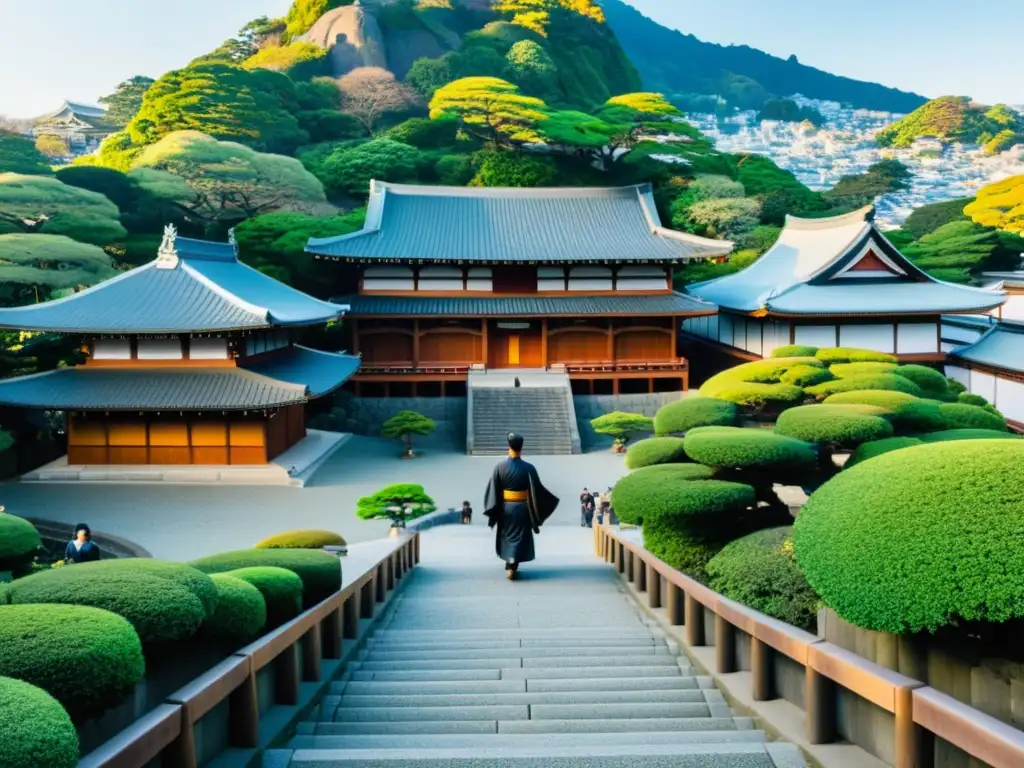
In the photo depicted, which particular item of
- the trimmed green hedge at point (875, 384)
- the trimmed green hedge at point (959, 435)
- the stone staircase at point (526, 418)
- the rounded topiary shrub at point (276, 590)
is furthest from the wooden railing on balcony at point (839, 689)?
the stone staircase at point (526, 418)

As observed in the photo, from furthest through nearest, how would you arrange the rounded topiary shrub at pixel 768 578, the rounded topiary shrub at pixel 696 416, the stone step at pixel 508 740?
the rounded topiary shrub at pixel 696 416
the rounded topiary shrub at pixel 768 578
the stone step at pixel 508 740

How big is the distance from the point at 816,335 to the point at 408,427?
15225 mm

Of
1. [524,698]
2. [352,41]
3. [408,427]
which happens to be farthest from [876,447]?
[352,41]

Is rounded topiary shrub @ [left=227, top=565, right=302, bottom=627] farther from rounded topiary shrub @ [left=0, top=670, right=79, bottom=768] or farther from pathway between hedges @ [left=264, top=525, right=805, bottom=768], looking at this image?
rounded topiary shrub @ [left=0, top=670, right=79, bottom=768]

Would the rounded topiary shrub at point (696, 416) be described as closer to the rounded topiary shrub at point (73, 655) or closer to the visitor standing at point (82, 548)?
the visitor standing at point (82, 548)

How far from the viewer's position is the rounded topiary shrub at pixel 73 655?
12.0 ft

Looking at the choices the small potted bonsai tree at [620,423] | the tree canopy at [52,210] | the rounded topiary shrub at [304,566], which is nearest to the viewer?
the rounded topiary shrub at [304,566]

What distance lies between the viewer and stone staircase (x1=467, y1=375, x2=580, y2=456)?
2906 centimetres

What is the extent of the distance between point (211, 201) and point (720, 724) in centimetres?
4835

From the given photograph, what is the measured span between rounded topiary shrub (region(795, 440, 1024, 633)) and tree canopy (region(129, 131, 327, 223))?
45.1 m

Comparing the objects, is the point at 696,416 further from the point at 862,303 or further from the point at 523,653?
the point at 862,303

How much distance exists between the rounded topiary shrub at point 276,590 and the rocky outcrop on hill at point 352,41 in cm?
7651

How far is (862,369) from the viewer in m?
16.5

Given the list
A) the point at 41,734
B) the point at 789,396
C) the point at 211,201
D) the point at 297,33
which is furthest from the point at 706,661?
the point at 297,33
